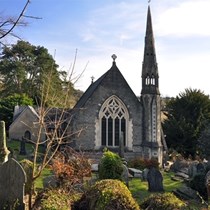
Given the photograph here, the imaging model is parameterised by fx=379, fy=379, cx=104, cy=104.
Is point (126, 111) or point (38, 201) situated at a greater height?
point (126, 111)

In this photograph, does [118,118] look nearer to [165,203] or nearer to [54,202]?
[54,202]

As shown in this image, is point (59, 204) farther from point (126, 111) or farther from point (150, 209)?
point (126, 111)

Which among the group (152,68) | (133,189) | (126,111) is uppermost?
(152,68)

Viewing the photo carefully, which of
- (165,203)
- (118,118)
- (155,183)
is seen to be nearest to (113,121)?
(118,118)

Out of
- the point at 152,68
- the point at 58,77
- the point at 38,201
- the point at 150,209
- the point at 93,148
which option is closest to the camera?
the point at 150,209

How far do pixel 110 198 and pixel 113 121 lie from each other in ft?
66.0

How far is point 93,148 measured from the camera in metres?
28.2

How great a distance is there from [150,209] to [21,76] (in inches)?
1754

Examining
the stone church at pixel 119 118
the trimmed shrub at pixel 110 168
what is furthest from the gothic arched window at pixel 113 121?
the trimmed shrub at pixel 110 168

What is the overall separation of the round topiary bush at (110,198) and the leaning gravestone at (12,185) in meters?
1.76

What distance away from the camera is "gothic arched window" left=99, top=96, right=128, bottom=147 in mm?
28656

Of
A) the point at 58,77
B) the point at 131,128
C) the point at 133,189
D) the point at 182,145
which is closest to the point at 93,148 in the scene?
the point at 131,128

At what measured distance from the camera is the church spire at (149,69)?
30.0 metres

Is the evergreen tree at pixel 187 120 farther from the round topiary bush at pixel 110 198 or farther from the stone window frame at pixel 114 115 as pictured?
the round topiary bush at pixel 110 198
